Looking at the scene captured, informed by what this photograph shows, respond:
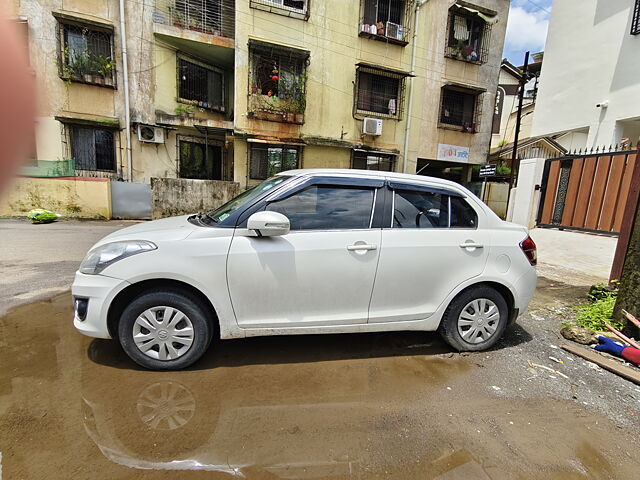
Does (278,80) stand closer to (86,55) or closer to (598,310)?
(86,55)

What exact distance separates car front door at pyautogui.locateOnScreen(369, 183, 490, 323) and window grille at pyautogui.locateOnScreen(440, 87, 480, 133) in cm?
1350

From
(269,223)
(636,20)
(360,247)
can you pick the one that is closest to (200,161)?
(269,223)

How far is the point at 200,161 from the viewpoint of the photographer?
536 inches

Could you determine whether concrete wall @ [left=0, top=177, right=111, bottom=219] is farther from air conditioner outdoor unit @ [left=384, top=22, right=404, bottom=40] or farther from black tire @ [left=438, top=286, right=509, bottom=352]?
air conditioner outdoor unit @ [left=384, top=22, right=404, bottom=40]

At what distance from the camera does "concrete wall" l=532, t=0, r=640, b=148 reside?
12273 mm

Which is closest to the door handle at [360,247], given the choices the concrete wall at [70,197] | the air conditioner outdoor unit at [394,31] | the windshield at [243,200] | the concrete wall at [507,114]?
the windshield at [243,200]

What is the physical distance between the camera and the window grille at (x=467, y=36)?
14.5 meters

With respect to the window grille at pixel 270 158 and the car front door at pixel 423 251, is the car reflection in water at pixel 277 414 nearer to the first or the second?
the car front door at pixel 423 251

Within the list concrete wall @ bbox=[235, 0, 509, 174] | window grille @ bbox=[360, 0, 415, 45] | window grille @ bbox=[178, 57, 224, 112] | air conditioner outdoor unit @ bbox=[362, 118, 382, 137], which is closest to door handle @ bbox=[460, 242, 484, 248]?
concrete wall @ bbox=[235, 0, 509, 174]

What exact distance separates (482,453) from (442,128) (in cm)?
1498

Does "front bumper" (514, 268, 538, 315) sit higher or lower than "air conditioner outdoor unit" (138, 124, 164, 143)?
lower

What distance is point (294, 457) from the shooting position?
201 centimetres

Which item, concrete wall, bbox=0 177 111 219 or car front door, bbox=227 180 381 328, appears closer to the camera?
car front door, bbox=227 180 381 328

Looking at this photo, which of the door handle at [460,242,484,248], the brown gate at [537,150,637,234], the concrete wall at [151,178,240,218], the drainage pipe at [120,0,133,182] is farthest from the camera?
the concrete wall at [151,178,240,218]
